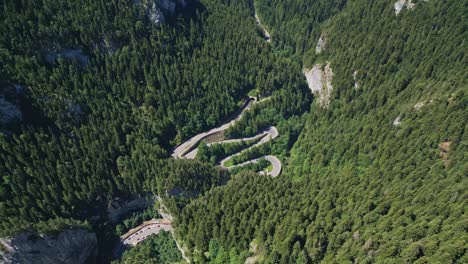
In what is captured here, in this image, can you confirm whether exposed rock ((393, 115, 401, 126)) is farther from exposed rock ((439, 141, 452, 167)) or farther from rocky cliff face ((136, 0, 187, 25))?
rocky cliff face ((136, 0, 187, 25))

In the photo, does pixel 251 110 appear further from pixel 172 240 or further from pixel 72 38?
pixel 72 38

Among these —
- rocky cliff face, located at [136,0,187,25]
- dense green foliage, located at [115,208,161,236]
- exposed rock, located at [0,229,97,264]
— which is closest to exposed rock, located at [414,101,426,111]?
dense green foliage, located at [115,208,161,236]

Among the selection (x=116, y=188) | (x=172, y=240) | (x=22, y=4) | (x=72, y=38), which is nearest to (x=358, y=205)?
(x=172, y=240)

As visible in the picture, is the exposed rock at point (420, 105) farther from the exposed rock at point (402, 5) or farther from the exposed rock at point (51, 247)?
the exposed rock at point (51, 247)

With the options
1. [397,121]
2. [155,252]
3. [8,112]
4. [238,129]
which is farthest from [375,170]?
[8,112]

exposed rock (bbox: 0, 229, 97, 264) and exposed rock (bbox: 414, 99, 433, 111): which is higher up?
exposed rock (bbox: 0, 229, 97, 264)

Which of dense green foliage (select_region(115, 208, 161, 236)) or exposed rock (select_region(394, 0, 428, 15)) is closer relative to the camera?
dense green foliage (select_region(115, 208, 161, 236))
